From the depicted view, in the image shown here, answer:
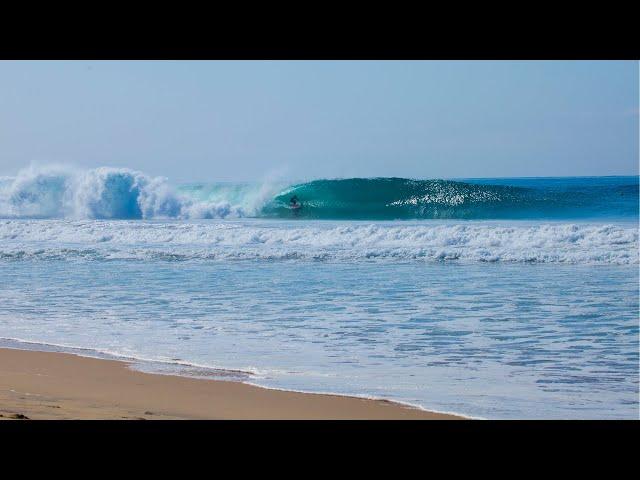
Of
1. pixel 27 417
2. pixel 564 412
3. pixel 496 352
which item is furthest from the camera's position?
pixel 496 352

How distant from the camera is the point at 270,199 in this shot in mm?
22359

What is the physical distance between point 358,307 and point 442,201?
46.5 feet

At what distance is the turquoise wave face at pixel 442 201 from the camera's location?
20.2 metres

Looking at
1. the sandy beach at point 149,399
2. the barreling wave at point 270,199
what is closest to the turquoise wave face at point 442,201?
the barreling wave at point 270,199

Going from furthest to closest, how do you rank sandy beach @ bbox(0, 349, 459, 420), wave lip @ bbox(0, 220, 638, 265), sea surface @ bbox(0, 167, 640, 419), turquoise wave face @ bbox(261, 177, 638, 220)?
turquoise wave face @ bbox(261, 177, 638, 220) < wave lip @ bbox(0, 220, 638, 265) < sea surface @ bbox(0, 167, 640, 419) < sandy beach @ bbox(0, 349, 459, 420)

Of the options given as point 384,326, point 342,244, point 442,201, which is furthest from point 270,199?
point 384,326

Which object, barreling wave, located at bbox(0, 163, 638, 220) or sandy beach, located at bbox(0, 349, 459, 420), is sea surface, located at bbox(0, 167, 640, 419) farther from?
barreling wave, located at bbox(0, 163, 638, 220)

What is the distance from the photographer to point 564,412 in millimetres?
3885

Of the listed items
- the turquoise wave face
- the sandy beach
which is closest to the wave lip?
the turquoise wave face

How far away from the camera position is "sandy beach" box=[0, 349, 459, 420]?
3861 mm

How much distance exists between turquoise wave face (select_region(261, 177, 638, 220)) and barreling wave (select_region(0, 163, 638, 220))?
0.08 ft
